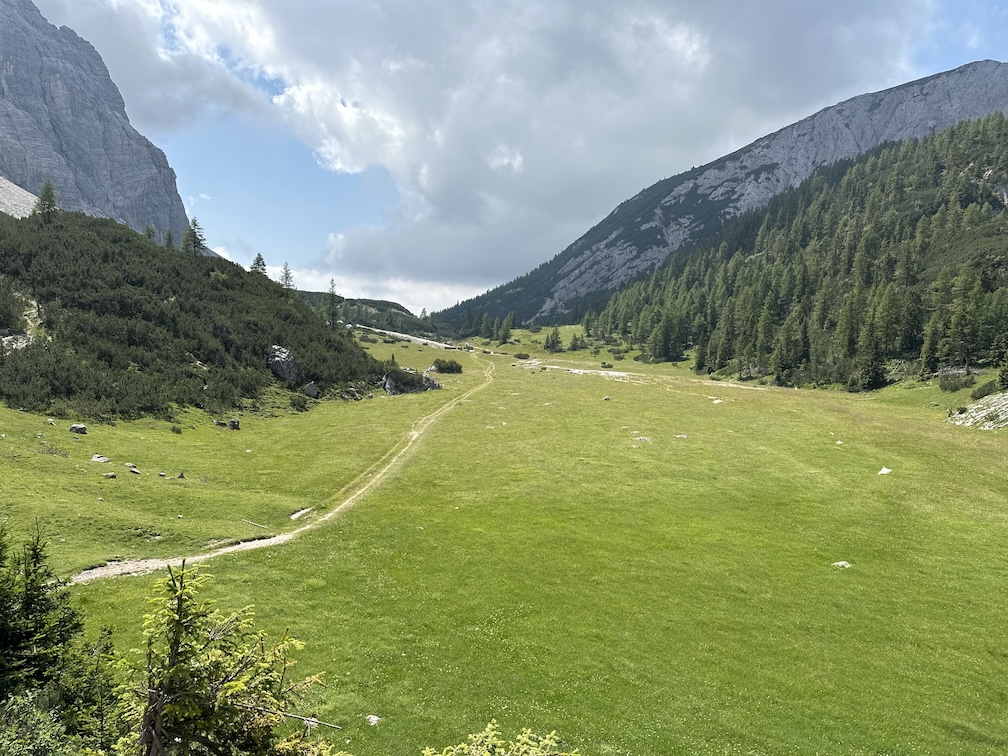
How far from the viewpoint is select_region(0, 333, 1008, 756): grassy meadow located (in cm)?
2127

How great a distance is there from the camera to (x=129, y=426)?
2160 inches

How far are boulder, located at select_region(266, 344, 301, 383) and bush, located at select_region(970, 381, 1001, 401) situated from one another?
11024 cm

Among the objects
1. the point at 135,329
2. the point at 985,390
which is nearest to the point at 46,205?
the point at 135,329

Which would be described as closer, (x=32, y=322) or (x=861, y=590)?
(x=861, y=590)

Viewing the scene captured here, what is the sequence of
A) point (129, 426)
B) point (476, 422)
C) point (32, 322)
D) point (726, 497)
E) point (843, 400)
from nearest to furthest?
point (726, 497), point (129, 426), point (32, 322), point (476, 422), point (843, 400)

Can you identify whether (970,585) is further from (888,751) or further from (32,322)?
(32,322)

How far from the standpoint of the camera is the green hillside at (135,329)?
5722 centimetres

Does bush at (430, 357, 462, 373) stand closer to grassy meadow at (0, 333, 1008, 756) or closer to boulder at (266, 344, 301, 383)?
boulder at (266, 344, 301, 383)

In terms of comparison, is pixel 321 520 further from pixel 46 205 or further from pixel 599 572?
pixel 46 205

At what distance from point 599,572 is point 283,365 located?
70612mm

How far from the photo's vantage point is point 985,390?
3206 inches

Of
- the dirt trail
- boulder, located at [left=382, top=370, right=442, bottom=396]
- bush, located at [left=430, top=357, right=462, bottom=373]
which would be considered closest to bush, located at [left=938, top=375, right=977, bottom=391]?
the dirt trail

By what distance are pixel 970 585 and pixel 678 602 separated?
1868 centimetres

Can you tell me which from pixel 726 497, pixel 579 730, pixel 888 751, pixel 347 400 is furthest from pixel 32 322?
pixel 888 751
